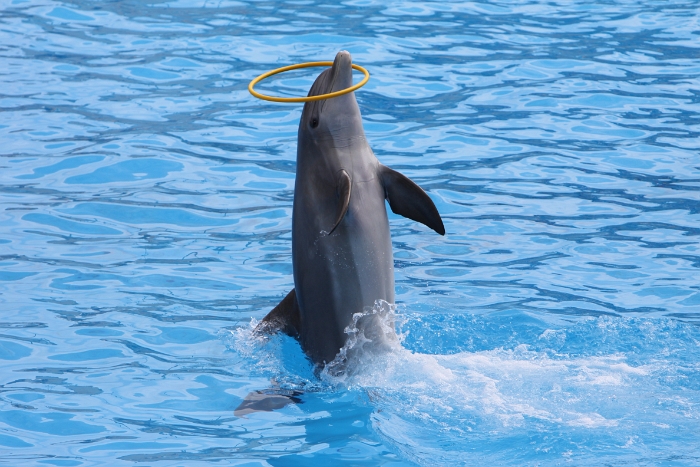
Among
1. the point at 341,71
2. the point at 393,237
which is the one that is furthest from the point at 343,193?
the point at 393,237

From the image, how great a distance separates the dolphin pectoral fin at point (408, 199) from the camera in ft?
18.4

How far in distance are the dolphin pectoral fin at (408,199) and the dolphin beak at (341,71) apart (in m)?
0.54

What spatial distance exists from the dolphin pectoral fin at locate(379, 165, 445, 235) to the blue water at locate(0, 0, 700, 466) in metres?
0.81

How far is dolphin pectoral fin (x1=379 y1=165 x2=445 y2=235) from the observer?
5.62m

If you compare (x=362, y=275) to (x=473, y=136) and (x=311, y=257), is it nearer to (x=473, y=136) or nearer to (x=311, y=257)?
(x=311, y=257)

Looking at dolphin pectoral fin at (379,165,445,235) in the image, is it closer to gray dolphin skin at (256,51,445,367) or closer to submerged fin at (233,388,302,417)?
gray dolphin skin at (256,51,445,367)

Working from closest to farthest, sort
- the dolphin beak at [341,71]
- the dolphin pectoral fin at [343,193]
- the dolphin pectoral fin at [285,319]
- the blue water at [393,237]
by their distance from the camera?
the dolphin pectoral fin at [343,193], the blue water at [393,237], the dolphin beak at [341,71], the dolphin pectoral fin at [285,319]

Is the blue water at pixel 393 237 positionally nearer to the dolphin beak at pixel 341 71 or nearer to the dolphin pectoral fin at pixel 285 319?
the dolphin pectoral fin at pixel 285 319

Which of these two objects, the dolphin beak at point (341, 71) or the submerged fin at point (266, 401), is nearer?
the submerged fin at point (266, 401)

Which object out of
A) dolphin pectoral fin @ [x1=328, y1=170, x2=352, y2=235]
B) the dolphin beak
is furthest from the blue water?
the dolphin beak

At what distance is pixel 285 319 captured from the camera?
5824 millimetres

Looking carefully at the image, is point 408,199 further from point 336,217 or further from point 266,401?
point 266,401

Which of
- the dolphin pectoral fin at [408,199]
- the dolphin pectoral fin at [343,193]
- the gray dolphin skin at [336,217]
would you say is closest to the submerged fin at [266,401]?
the gray dolphin skin at [336,217]

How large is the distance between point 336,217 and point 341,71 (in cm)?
85
